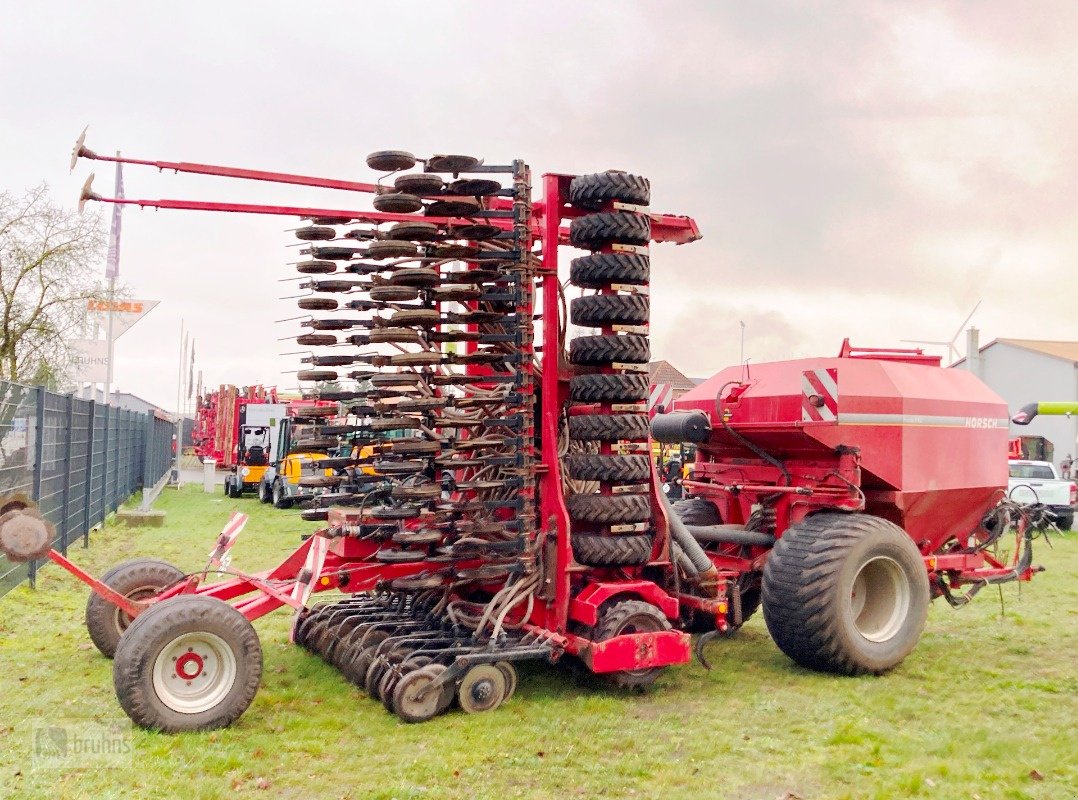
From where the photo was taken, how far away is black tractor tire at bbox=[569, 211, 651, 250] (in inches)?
257

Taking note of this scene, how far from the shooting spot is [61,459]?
12.3 metres

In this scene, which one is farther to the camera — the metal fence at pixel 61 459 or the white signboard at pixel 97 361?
the white signboard at pixel 97 361

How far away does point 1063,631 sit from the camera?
8734 mm

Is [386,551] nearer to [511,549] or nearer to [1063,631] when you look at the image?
[511,549]

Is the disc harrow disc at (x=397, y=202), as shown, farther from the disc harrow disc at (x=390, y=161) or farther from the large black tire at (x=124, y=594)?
the large black tire at (x=124, y=594)

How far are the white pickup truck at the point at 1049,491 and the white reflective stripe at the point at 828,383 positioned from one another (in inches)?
522

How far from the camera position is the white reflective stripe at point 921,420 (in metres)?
7.20

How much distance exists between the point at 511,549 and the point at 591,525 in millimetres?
575

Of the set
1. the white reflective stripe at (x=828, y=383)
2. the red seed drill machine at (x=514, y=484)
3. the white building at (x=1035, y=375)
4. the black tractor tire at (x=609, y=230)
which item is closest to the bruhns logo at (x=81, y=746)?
the red seed drill machine at (x=514, y=484)

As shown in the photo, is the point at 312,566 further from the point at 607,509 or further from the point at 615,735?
the point at 615,735

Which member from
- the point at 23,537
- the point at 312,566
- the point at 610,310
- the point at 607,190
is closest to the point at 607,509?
the point at 610,310

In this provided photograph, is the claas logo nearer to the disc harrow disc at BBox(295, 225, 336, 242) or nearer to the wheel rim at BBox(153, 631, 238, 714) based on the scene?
the disc harrow disc at BBox(295, 225, 336, 242)

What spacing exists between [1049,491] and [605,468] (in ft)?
53.5

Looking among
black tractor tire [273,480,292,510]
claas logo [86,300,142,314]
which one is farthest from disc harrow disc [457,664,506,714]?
claas logo [86,300,142,314]
